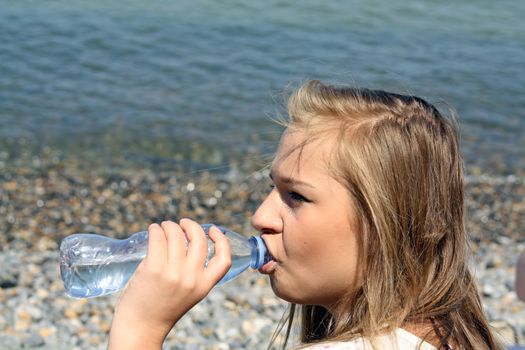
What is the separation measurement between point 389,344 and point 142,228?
229 inches

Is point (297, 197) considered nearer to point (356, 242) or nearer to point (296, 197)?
point (296, 197)

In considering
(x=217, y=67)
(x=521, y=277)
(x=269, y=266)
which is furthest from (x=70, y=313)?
(x=217, y=67)

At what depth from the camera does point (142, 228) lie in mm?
7969

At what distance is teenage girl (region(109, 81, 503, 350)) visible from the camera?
2312 mm

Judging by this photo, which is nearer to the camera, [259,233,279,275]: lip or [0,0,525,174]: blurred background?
[259,233,279,275]: lip

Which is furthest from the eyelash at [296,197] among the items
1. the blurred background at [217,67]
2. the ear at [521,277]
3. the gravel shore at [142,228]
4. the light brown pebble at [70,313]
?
the blurred background at [217,67]

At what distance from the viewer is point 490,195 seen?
936cm

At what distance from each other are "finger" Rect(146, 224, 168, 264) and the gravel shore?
2.55 metres

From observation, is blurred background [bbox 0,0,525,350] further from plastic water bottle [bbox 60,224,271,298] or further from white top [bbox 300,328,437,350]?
white top [bbox 300,328,437,350]

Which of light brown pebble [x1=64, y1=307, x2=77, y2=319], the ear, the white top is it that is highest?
the white top

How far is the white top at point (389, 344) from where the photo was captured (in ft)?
7.60

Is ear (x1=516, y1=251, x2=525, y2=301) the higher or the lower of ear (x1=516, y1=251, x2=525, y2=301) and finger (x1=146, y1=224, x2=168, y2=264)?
the lower

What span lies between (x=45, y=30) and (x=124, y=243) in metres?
11.9

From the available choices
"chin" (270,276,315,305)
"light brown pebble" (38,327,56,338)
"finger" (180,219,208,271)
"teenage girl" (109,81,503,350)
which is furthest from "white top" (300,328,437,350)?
"light brown pebble" (38,327,56,338)
